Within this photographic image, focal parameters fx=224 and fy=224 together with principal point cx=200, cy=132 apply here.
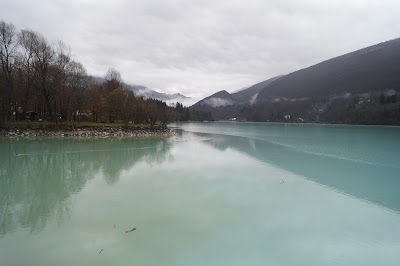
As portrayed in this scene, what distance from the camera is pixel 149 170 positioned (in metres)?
13.2

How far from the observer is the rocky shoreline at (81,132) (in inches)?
1030

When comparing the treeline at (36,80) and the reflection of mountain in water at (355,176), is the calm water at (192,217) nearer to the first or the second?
the reflection of mountain in water at (355,176)

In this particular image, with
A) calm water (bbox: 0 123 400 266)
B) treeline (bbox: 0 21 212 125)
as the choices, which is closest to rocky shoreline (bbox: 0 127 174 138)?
treeline (bbox: 0 21 212 125)

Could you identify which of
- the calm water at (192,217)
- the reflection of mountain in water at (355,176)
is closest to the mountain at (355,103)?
the reflection of mountain in water at (355,176)

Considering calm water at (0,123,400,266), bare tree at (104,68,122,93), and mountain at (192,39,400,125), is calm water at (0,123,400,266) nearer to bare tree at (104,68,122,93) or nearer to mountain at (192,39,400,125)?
bare tree at (104,68,122,93)

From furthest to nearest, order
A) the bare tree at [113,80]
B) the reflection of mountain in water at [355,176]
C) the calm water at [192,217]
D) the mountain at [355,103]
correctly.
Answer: the mountain at [355,103] → the bare tree at [113,80] → the reflection of mountain in water at [355,176] → the calm water at [192,217]

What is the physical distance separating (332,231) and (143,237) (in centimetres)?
528

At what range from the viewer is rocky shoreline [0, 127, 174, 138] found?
85.8ft

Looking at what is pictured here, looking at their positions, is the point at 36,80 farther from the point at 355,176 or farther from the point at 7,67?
the point at 355,176

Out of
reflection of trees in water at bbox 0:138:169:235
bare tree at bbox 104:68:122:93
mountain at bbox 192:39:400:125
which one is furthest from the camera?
mountain at bbox 192:39:400:125

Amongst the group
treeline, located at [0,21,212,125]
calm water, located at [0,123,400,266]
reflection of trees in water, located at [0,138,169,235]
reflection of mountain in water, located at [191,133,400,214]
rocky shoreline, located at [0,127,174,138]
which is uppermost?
treeline, located at [0,21,212,125]

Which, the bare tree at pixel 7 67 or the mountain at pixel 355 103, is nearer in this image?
the bare tree at pixel 7 67

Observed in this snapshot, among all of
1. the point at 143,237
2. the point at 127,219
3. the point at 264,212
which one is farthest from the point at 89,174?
the point at 264,212

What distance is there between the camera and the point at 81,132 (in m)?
30.3
